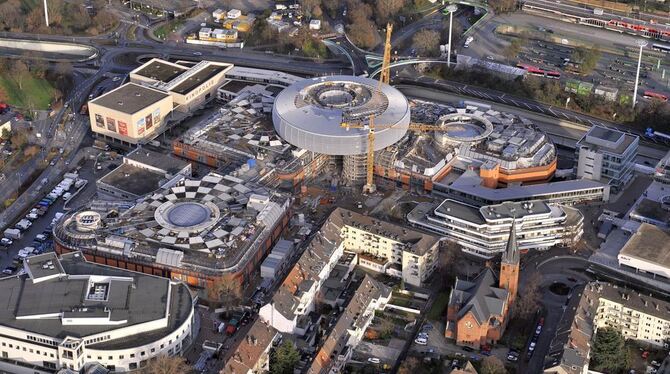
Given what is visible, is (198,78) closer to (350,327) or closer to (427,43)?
(427,43)

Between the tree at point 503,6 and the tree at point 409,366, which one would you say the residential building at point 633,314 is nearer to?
the tree at point 409,366

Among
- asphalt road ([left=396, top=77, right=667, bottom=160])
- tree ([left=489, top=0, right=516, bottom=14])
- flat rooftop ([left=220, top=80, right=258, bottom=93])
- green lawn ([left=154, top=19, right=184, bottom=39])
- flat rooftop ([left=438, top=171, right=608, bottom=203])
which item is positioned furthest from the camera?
tree ([left=489, top=0, right=516, bottom=14])

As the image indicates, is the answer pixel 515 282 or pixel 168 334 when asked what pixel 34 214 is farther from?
pixel 515 282

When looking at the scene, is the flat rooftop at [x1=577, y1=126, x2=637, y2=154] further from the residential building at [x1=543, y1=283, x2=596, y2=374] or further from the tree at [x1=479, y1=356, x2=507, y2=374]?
the tree at [x1=479, y1=356, x2=507, y2=374]

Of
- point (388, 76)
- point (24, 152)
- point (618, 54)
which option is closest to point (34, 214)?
point (24, 152)

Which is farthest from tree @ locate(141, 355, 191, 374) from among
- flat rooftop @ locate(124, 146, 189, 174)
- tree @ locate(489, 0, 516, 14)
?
tree @ locate(489, 0, 516, 14)

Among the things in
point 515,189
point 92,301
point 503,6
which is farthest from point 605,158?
point 92,301

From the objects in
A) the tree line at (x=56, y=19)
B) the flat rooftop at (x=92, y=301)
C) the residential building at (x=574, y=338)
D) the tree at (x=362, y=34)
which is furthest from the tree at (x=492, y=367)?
the tree line at (x=56, y=19)
